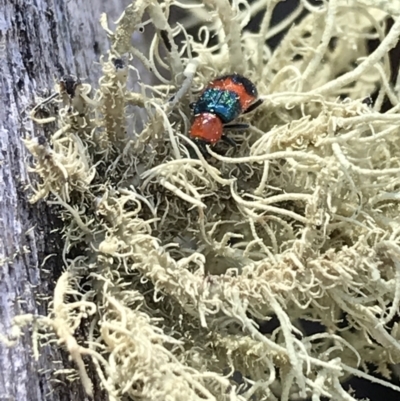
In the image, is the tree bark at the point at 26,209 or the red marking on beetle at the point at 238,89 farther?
the red marking on beetle at the point at 238,89

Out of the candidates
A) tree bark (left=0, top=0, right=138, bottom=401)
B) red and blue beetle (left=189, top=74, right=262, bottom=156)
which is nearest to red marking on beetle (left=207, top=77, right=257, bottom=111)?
red and blue beetle (left=189, top=74, right=262, bottom=156)

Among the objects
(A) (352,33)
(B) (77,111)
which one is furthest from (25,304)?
(A) (352,33)

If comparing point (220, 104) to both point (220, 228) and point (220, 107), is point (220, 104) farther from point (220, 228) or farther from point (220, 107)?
point (220, 228)

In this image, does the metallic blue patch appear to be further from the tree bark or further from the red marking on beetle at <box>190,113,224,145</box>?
the tree bark

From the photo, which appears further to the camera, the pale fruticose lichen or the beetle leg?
the beetle leg

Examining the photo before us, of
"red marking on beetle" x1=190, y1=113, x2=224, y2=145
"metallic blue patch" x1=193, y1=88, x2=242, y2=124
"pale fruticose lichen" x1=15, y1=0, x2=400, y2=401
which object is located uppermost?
"metallic blue patch" x1=193, y1=88, x2=242, y2=124

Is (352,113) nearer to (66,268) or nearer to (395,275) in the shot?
(395,275)

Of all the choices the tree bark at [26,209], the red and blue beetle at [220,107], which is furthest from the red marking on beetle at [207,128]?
the tree bark at [26,209]

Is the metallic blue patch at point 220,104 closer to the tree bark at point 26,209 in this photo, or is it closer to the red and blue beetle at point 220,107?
the red and blue beetle at point 220,107
